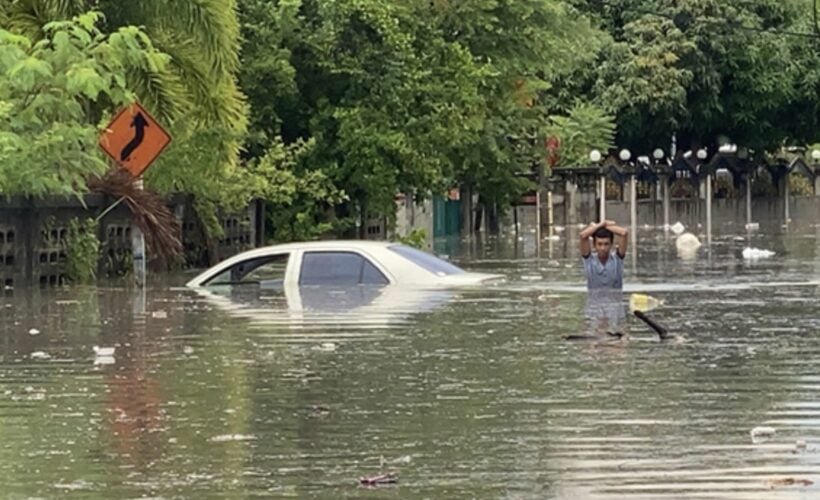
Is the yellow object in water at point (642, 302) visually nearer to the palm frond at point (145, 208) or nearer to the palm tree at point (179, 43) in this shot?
the palm tree at point (179, 43)

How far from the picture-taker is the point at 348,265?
2209 cm

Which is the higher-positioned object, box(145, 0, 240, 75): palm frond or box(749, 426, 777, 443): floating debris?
box(145, 0, 240, 75): palm frond

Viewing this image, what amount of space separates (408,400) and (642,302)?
810 centimetres

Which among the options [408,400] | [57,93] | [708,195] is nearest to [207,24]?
[57,93]

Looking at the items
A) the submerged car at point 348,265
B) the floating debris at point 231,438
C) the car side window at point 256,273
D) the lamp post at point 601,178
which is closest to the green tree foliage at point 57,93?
the car side window at point 256,273

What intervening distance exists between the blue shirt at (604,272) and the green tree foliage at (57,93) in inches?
250

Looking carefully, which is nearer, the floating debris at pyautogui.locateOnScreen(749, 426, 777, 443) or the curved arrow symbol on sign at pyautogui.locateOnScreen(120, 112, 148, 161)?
the floating debris at pyautogui.locateOnScreen(749, 426, 777, 443)

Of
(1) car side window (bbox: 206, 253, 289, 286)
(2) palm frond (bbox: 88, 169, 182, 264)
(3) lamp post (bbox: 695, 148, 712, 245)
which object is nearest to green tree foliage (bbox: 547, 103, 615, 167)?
(3) lamp post (bbox: 695, 148, 712, 245)

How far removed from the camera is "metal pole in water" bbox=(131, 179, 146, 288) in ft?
84.8

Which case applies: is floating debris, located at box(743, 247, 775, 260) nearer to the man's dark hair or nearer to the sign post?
the sign post

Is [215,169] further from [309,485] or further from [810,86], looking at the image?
[810,86]

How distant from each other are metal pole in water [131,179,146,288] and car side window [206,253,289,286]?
2693mm

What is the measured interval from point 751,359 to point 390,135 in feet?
68.2

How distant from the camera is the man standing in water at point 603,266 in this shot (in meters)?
19.7
